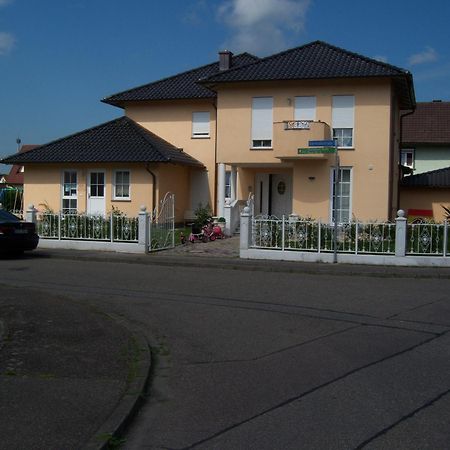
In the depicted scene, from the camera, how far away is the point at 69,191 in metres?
28.7

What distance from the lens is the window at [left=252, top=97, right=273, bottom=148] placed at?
25.6 metres

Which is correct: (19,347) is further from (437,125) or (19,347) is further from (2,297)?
(437,125)

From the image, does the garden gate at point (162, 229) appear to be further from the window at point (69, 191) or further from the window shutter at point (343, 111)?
the window at point (69, 191)

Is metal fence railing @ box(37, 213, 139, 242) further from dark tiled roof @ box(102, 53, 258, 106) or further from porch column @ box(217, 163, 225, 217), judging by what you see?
dark tiled roof @ box(102, 53, 258, 106)

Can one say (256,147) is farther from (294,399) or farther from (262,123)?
(294,399)

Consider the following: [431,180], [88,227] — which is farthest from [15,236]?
[431,180]

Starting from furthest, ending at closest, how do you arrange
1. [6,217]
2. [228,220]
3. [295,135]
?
[228,220]
[295,135]
[6,217]

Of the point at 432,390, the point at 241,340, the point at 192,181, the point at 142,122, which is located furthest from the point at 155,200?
the point at 432,390

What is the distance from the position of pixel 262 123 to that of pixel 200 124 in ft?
20.0

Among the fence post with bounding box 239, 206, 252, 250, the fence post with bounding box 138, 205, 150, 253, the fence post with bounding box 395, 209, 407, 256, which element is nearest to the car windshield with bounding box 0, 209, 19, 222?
the fence post with bounding box 138, 205, 150, 253

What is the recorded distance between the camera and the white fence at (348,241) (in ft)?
57.3

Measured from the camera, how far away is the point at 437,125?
46406 mm

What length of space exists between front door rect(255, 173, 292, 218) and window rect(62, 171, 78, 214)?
792 cm

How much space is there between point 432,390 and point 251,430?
2.14 m
